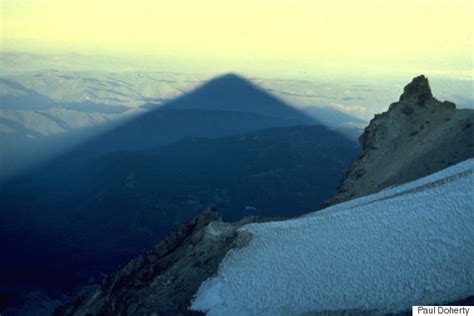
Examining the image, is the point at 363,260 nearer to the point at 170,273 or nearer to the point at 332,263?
the point at 332,263

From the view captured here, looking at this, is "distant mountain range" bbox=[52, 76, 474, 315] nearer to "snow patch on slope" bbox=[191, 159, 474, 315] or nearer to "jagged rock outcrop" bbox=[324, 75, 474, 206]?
"snow patch on slope" bbox=[191, 159, 474, 315]

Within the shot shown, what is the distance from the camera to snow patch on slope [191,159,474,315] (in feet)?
99.4

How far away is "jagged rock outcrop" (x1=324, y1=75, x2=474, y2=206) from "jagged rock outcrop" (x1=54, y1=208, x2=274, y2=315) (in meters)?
14.9

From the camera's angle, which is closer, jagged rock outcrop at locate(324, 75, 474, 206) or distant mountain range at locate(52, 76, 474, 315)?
distant mountain range at locate(52, 76, 474, 315)

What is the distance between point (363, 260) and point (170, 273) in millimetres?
15274

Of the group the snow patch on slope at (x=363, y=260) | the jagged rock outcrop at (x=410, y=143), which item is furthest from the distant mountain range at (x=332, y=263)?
the jagged rock outcrop at (x=410, y=143)

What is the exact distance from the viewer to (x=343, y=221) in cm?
3919

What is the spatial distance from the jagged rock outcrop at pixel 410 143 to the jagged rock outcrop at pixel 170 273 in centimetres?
1493

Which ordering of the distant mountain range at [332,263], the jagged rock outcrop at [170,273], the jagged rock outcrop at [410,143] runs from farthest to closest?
the jagged rock outcrop at [410,143] < the jagged rock outcrop at [170,273] < the distant mountain range at [332,263]

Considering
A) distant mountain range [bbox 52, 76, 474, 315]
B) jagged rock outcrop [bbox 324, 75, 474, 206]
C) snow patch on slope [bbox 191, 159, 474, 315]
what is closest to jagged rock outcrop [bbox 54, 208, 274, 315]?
distant mountain range [bbox 52, 76, 474, 315]

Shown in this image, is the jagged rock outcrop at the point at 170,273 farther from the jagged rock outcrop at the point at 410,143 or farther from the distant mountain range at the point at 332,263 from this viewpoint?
the jagged rock outcrop at the point at 410,143

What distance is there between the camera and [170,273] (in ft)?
138

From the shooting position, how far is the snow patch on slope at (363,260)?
30.3 m

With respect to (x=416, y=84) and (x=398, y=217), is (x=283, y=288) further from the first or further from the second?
(x=416, y=84)
